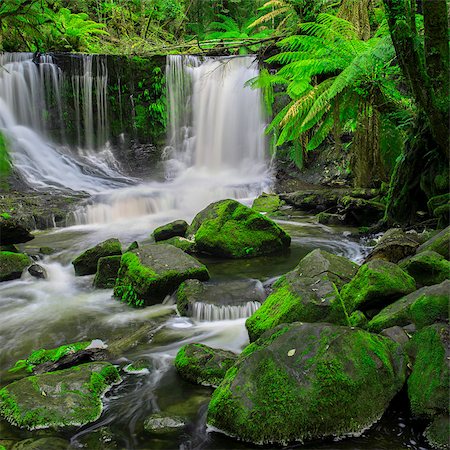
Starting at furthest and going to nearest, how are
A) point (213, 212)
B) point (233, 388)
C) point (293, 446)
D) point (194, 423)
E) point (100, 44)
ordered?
1. point (100, 44)
2. point (213, 212)
3. point (194, 423)
4. point (233, 388)
5. point (293, 446)

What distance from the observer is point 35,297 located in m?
6.34

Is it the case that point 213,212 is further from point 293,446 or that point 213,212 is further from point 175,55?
point 175,55

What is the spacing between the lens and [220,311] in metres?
5.12

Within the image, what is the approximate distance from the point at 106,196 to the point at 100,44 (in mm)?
8513

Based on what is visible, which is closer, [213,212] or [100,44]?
[213,212]

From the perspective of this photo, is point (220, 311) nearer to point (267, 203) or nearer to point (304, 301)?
point (304, 301)

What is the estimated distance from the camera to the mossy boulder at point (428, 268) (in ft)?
13.6

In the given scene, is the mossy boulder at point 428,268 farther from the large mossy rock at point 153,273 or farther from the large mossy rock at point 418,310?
the large mossy rock at point 153,273

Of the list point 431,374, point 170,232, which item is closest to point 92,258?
point 170,232

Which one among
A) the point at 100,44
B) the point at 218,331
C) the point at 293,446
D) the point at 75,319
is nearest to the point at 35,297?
the point at 75,319

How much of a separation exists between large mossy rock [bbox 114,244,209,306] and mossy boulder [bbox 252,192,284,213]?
5099 mm

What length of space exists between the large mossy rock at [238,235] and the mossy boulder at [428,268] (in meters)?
3.26

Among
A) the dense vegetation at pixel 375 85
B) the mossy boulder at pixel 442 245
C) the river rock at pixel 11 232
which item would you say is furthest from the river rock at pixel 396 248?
the river rock at pixel 11 232

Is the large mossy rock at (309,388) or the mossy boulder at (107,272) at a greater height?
the large mossy rock at (309,388)
